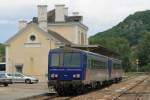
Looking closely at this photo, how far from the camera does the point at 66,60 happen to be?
34031 mm

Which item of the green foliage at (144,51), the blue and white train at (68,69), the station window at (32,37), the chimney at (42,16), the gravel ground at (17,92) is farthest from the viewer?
the green foliage at (144,51)

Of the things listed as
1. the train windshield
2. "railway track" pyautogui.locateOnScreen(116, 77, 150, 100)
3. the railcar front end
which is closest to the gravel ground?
the railcar front end

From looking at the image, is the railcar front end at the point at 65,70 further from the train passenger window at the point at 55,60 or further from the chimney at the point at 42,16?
the chimney at the point at 42,16

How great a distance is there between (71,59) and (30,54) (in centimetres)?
4304

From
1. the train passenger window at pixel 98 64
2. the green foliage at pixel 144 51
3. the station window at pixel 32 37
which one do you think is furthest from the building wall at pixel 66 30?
the green foliage at pixel 144 51

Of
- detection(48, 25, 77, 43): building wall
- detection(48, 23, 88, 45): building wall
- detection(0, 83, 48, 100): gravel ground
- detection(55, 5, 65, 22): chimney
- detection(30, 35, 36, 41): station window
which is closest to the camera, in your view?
detection(0, 83, 48, 100): gravel ground

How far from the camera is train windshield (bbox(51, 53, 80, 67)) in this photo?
34.0 meters

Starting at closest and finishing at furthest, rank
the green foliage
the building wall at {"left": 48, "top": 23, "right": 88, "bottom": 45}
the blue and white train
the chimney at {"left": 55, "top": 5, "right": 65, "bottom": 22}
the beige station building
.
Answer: the blue and white train → the beige station building → the chimney at {"left": 55, "top": 5, "right": 65, "bottom": 22} → the building wall at {"left": 48, "top": 23, "right": 88, "bottom": 45} → the green foliage

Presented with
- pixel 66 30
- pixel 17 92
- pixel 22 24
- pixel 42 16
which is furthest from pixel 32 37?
pixel 17 92

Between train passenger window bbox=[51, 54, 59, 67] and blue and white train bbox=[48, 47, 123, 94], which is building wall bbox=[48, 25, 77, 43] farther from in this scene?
train passenger window bbox=[51, 54, 59, 67]

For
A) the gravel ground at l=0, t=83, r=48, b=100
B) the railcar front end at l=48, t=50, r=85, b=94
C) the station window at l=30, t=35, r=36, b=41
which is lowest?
the gravel ground at l=0, t=83, r=48, b=100

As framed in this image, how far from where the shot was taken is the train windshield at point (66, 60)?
33969 millimetres

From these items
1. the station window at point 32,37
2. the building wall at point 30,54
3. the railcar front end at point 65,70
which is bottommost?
the railcar front end at point 65,70

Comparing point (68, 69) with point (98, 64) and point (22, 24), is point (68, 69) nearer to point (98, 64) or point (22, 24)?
point (98, 64)
